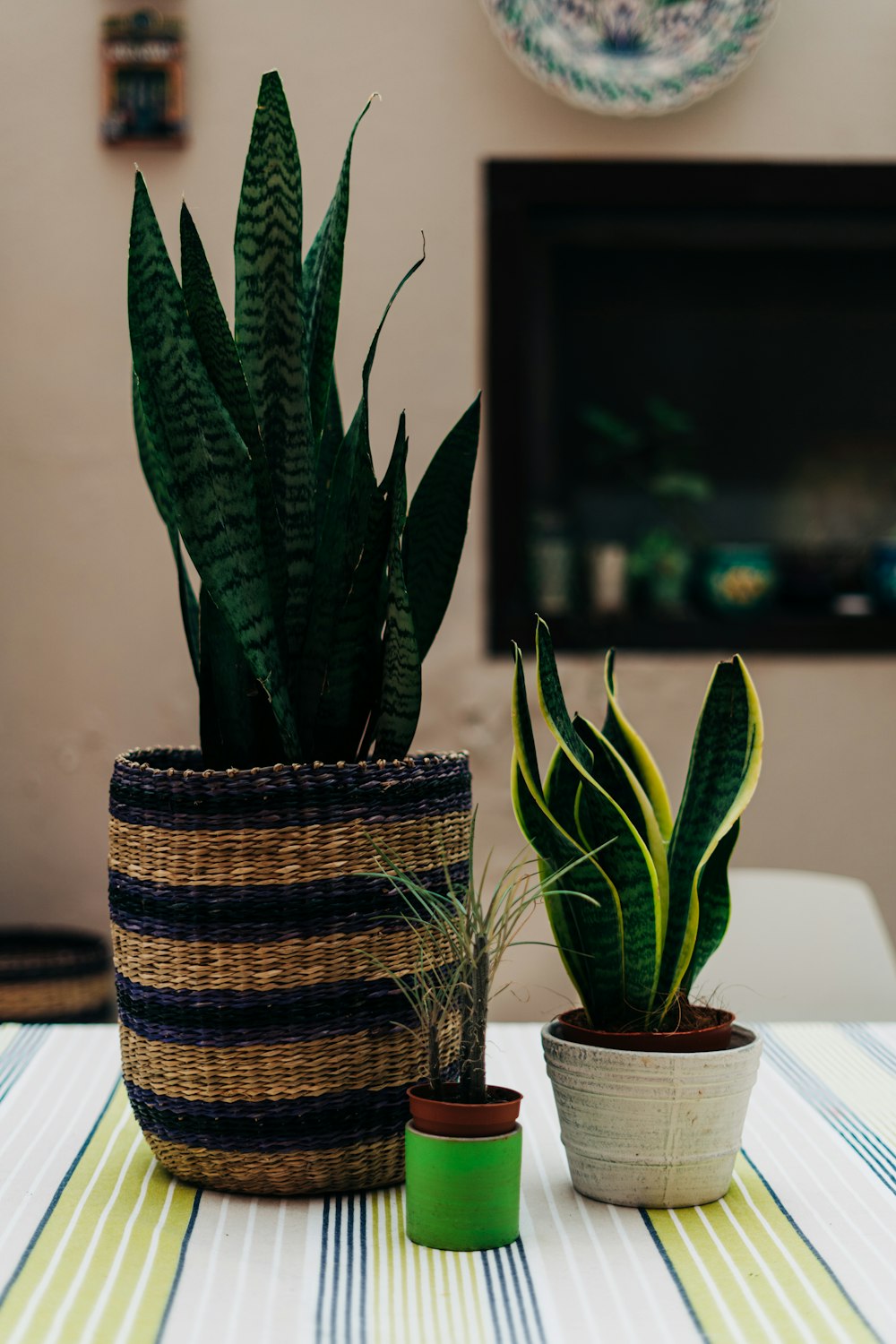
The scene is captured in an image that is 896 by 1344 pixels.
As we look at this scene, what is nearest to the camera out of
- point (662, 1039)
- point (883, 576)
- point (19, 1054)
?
point (662, 1039)

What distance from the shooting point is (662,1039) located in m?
0.66

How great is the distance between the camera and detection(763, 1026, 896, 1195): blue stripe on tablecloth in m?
0.75

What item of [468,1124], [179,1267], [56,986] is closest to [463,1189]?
[468,1124]

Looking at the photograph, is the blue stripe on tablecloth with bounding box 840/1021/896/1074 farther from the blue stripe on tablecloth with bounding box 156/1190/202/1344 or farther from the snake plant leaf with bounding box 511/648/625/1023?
the blue stripe on tablecloth with bounding box 156/1190/202/1344

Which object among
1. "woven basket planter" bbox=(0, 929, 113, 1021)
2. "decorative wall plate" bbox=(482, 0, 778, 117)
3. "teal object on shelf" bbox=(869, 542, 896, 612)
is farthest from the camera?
"teal object on shelf" bbox=(869, 542, 896, 612)

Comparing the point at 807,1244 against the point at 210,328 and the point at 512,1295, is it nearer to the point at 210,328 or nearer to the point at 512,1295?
the point at 512,1295

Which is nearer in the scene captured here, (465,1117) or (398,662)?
(465,1117)

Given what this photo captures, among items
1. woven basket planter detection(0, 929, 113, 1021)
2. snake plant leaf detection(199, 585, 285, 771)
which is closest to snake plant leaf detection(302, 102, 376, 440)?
snake plant leaf detection(199, 585, 285, 771)

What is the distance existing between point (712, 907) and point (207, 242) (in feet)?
6.54

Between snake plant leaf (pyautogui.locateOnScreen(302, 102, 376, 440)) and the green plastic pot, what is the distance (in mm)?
403

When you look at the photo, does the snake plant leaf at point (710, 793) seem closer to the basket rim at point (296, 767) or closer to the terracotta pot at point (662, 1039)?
the terracotta pot at point (662, 1039)

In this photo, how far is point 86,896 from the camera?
2430mm

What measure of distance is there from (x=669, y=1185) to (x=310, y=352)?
494mm

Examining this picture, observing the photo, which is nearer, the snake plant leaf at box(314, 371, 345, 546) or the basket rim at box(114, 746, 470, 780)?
the basket rim at box(114, 746, 470, 780)
